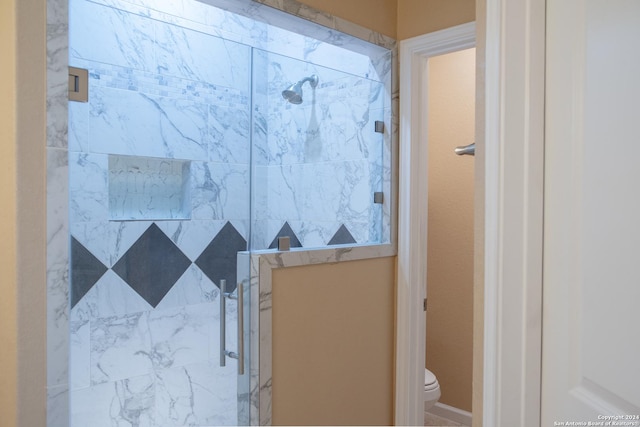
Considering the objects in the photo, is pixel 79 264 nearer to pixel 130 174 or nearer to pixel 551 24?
pixel 130 174

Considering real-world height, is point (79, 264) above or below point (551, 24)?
below

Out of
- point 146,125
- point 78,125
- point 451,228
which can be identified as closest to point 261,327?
point 146,125

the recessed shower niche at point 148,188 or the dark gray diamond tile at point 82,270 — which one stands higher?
the recessed shower niche at point 148,188

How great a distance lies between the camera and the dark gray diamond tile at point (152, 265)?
1.85 m

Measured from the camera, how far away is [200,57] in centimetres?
190

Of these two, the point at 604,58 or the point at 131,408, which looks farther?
the point at 131,408

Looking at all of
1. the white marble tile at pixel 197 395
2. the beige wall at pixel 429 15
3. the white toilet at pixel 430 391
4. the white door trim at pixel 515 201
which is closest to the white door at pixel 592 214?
the white door trim at pixel 515 201

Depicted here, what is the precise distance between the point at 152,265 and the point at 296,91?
92 centimetres

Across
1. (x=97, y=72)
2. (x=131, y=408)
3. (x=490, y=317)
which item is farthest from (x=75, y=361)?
(x=490, y=317)

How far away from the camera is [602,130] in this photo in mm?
900

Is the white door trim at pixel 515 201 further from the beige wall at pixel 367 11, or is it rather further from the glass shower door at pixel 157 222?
the beige wall at pixel 367 11

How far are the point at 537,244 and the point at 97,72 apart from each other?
1.40 meters

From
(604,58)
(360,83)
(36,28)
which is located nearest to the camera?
(604,58)

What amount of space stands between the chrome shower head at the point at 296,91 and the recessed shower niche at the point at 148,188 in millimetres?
511
